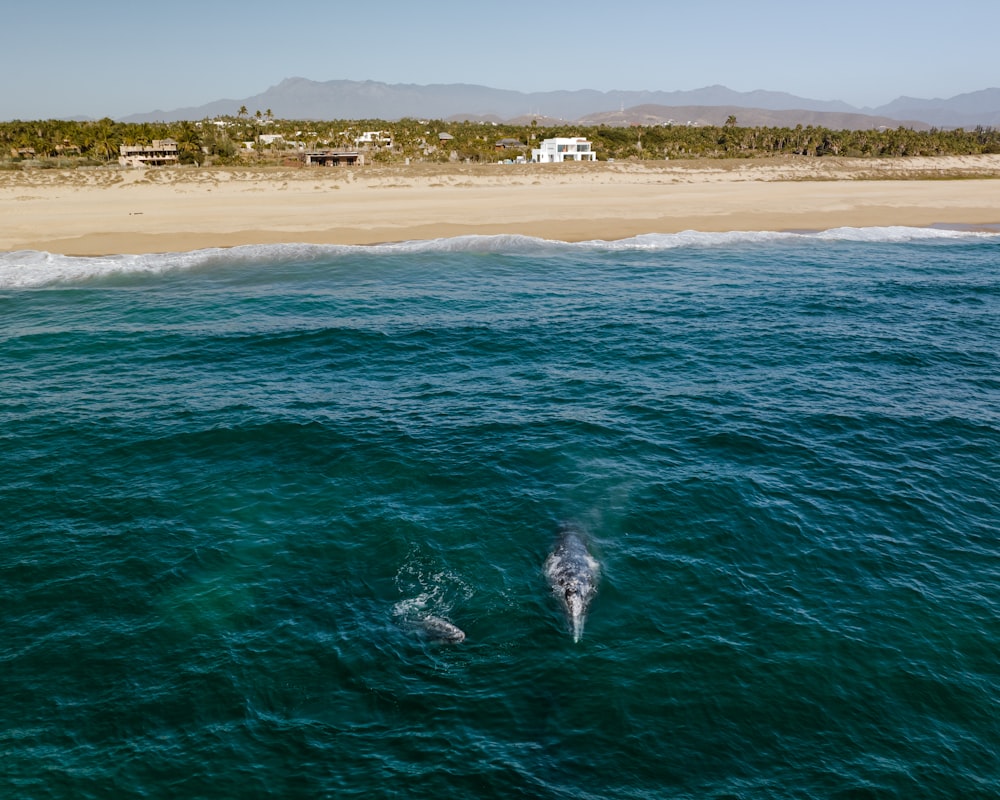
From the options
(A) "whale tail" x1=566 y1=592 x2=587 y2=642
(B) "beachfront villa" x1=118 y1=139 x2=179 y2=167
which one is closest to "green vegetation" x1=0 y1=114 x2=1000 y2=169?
(B) "beachfront villa" x1=118 y1=139 x2=179 y2=167

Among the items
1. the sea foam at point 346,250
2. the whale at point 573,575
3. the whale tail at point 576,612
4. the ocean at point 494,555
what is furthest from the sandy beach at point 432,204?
the whale tail at point 576,612

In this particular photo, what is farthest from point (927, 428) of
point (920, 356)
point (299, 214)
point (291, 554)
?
point (299, 214)

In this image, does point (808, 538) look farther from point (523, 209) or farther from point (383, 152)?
point (383, 152)

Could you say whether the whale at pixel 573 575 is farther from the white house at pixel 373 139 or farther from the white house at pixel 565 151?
the white house at pixel 373 139

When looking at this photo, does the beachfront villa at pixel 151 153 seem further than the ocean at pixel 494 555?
Yes

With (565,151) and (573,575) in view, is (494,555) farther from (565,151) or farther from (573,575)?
(565,151)

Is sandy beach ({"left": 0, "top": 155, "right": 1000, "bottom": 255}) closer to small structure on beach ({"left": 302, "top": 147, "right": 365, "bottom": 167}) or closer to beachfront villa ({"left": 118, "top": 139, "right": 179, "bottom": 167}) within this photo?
small structure on beach ({"left": 302, "top": 147, "right": 365, "bottom": 167})
